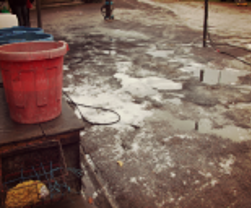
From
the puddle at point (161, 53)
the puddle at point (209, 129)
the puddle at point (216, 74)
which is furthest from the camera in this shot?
the puddle at point (161, 53)

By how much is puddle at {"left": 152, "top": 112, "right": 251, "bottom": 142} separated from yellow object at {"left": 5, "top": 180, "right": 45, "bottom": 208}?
2.13m

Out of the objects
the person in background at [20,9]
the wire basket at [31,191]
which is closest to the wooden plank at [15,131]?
the wire basket at [31,191]

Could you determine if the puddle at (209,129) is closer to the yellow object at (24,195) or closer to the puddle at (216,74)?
the puddle at (216,74)

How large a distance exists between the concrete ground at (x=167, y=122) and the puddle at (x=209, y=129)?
0.01m

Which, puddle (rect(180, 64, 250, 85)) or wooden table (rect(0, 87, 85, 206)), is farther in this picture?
puddle (rect(180, 64, 250, 85))

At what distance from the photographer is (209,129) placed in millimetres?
3584

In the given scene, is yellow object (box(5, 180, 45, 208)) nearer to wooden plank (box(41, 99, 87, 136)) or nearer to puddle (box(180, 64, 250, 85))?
wooden plank (box(41, 99, 87, 136))

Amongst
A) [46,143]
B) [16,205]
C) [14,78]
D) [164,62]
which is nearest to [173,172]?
[46,143]

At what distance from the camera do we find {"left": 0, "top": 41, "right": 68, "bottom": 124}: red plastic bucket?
203cm

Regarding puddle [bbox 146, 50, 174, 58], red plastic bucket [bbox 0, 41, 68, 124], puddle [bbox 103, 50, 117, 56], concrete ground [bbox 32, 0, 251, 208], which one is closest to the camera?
red plastic bucket [bbox 0, 41, 68, 124]

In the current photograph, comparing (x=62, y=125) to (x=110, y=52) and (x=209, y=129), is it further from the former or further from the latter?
(x=110, y=52)

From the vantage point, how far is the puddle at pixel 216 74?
17.4ft

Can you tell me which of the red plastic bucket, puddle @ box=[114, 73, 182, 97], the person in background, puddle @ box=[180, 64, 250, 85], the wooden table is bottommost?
puddle @ box=[114, 73, 182, 97]

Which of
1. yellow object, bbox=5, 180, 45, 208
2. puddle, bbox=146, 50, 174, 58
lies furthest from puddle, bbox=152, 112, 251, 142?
puddle, bbox=146, 50, 174, 58
